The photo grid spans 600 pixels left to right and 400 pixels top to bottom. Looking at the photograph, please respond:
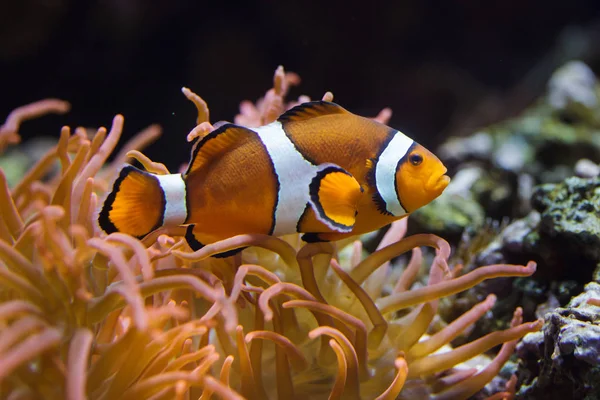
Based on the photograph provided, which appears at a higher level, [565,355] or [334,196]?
[334,196]

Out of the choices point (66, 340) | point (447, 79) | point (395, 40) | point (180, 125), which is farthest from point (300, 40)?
point (66, 340)

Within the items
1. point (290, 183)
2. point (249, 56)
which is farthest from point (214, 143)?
point (249, 56)

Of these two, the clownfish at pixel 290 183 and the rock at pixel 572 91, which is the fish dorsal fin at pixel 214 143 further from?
the rock at pixel 572 91

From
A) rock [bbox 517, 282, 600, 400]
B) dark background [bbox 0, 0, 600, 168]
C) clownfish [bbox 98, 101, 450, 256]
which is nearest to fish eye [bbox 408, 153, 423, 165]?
clownfish [bbox 98, 101, 450, 256]

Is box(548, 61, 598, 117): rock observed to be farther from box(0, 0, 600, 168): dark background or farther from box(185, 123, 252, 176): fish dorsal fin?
box(185, 123, 252, 176): fish dorsal fin

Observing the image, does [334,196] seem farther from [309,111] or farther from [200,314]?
[200,314]

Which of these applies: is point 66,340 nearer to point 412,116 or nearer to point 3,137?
point 3,137

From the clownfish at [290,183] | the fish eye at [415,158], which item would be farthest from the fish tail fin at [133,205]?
the fish eye at [415,158]
